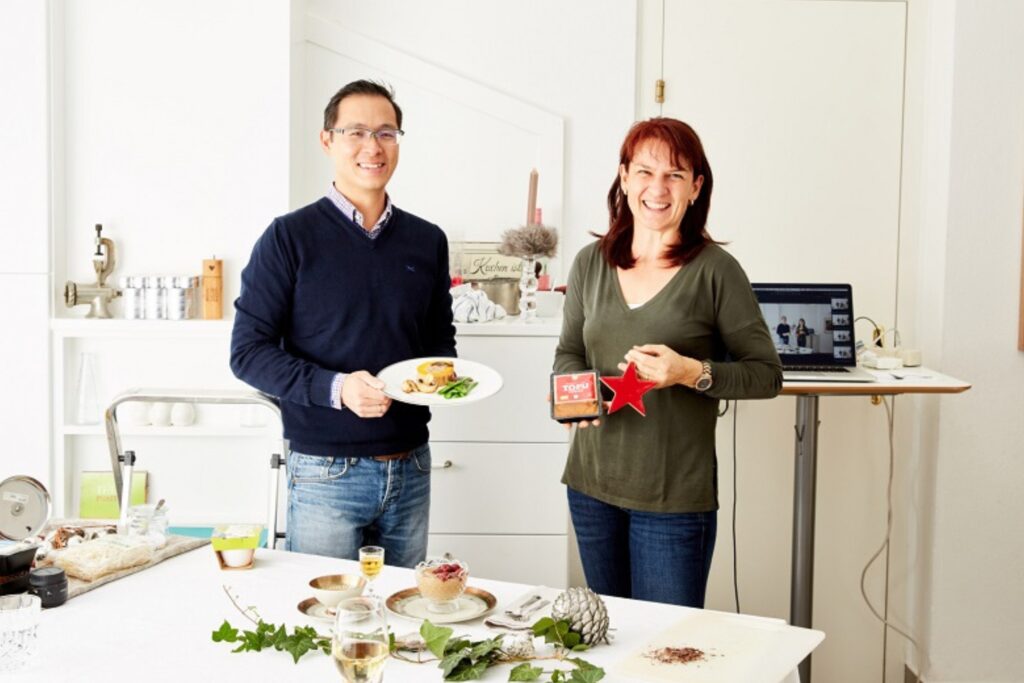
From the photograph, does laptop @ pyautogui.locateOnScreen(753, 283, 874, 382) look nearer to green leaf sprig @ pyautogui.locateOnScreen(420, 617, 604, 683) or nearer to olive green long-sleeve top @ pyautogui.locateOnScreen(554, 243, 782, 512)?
olive green long-sleeve top @ pyautogui.locateOnScreen(554, 243, 782, 512)

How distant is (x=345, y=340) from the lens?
2514 mm

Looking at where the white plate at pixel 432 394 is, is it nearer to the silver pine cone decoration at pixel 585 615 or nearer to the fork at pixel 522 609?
the fork at pixel 522 609

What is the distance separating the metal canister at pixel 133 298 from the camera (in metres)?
3.62

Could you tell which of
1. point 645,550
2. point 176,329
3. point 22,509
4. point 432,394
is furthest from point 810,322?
point 22,509

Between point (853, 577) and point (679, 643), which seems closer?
point (679, 643)

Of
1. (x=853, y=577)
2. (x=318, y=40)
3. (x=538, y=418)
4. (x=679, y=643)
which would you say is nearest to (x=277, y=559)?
(x=679, y=643)

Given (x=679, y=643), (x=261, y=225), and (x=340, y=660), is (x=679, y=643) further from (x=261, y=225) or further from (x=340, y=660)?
(x=261, y=225)

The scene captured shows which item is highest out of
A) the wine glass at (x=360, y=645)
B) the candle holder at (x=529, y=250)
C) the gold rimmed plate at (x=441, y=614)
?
the candle holder at (x=529, y=250)

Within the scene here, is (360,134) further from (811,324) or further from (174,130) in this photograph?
(811,324)

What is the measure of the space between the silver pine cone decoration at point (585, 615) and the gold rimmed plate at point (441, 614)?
0.53 ft

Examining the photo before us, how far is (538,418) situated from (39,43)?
195cm

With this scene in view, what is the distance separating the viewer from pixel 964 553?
12.3ft

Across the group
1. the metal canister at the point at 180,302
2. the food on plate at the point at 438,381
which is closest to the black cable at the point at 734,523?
the food on plate at the point at 438,381

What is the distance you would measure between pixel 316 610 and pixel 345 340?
0.76 metres
